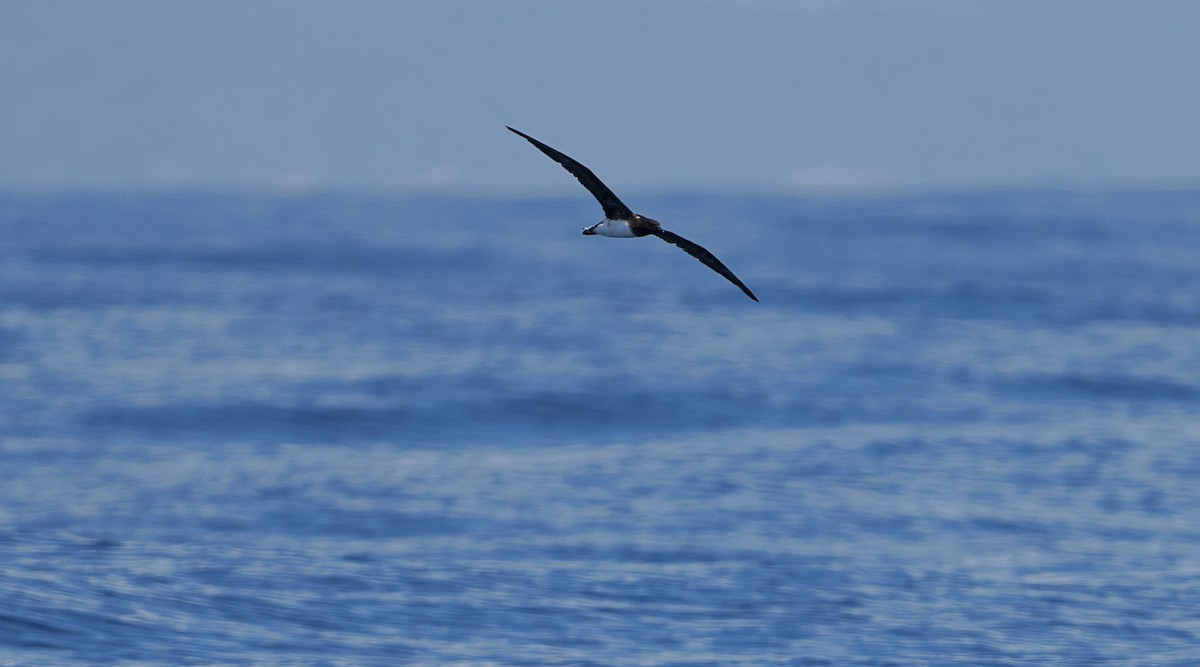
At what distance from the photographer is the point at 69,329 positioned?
65.3 meters

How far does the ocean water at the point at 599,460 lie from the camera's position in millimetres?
24859

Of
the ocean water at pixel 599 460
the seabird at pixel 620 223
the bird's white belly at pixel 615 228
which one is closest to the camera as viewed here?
the seabird at pixel 620 223

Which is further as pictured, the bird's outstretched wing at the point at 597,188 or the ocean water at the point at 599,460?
the ocean water at the point at 599,460

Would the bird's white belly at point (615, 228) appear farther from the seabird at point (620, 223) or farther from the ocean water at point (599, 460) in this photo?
the ocean water at point (599, 460)

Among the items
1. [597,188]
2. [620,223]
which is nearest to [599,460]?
[620,223]

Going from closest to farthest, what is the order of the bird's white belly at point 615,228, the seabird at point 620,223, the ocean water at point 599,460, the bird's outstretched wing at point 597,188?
the bird's outstretched wing at point 597,188 → the seabird at point 620,223 → the bird's white belly at point 615,228 → the ocean water at point 599,460

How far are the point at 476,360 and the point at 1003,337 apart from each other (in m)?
21.2

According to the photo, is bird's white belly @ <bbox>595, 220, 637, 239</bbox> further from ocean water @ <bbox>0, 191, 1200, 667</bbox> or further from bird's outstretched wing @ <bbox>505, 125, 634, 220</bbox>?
ocean water @ <bbox>0, 191, 1200, 667</bbox>

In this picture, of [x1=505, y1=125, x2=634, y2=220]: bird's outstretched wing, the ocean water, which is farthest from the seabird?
the ocean water

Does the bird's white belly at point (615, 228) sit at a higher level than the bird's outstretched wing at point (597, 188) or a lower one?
lower

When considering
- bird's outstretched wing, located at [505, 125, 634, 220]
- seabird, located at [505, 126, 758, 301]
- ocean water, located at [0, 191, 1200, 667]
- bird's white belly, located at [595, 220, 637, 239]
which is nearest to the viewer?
bird's outstretched wing, located at [505, 125, 634, 220]

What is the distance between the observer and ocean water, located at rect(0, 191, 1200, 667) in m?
24.9

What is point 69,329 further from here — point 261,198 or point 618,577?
point 261,198

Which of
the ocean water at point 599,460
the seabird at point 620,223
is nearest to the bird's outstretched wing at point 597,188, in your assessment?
the seabird at point 620,223
